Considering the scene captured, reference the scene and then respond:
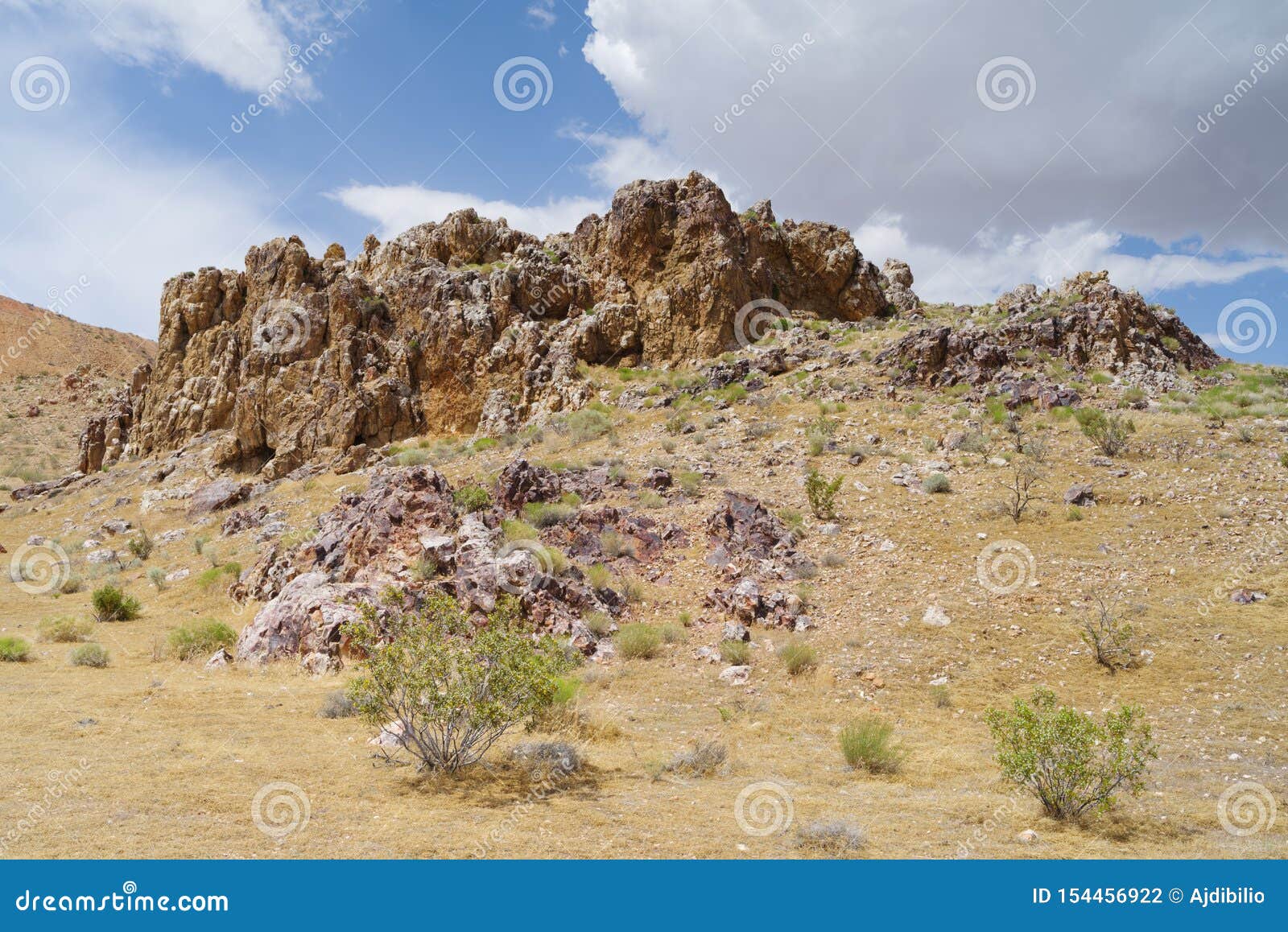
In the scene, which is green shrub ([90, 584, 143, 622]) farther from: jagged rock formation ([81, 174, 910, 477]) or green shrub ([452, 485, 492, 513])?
jagged rock formation ([81, 174, 910, 477])

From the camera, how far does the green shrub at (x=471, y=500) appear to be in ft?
50.1

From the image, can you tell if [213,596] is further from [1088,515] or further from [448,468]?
[1088,515]

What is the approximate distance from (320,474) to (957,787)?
26.1 meters

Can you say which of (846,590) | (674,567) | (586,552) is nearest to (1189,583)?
(846,590)

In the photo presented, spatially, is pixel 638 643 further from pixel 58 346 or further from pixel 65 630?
pixel 58 346

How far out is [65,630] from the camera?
1382 cm

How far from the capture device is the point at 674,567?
548 inches

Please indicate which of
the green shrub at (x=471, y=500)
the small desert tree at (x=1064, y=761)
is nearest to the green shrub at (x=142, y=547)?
the green shrub at (x=471, y=500)

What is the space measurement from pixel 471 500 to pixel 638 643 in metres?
6.24

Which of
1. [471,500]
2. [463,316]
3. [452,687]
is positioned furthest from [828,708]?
[463,316]

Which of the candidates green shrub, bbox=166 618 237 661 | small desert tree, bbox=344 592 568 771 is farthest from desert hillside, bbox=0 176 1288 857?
small desert tree, bbox=344 592 568 771

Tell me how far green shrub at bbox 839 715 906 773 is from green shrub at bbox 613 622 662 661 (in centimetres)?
403

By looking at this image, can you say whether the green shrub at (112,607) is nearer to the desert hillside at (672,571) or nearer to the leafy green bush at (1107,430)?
the desert hillside at (672,571)

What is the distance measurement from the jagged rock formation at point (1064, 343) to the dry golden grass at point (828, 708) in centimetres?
417
